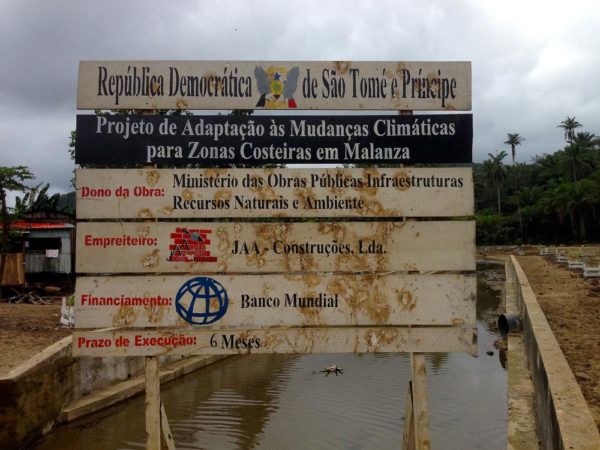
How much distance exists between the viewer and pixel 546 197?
6550cm

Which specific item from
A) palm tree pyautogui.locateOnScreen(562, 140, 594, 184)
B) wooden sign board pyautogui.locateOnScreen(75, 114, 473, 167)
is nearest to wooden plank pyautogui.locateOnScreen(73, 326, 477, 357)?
wooden sign board pyautogui.locateOnScreen(75, 114, 473, 167)

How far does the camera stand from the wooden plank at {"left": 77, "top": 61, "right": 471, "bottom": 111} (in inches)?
172

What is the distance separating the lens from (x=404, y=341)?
4266mm

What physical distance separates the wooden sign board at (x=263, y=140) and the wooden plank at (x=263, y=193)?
0.11m

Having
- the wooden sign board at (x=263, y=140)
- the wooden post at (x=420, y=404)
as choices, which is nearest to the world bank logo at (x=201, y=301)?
the wooden sign board at (x=263, y=140)

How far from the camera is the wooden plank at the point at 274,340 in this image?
426 centimetres

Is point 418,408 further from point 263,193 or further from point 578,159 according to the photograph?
point 578,159

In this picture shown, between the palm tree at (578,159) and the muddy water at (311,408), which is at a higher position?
the palm tree at (578,159)

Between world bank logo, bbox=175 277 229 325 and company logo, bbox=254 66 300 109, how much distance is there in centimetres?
157

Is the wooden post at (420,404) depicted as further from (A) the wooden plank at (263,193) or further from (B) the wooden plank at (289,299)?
(A) the wooden plank at (263,193)

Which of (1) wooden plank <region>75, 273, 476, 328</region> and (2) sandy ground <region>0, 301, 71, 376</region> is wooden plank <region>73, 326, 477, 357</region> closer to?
(1) wooden plank <region>75, 273, 476, 328</region>

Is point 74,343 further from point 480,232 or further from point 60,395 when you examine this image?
point 480,232

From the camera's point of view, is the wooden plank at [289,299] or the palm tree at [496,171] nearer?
the wooden plank at [289,299]

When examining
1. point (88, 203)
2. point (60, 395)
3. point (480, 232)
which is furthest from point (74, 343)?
point (480, 232)
